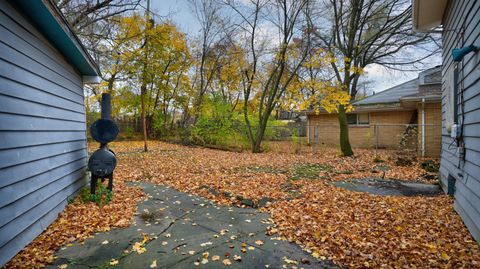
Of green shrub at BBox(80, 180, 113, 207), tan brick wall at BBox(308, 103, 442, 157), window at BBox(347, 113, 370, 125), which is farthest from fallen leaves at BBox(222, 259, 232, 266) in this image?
window at BBox(347, 113, 370, 125)

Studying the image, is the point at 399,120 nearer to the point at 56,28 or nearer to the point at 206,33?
the point at 206,33

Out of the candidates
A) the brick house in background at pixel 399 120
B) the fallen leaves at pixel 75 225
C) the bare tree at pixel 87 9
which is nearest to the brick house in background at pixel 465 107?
Answer: the fallen leaves at pixel 75 225

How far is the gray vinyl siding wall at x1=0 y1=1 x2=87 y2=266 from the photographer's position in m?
2.77

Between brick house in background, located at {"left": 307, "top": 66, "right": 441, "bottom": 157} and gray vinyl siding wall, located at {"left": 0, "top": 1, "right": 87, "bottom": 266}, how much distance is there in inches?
456

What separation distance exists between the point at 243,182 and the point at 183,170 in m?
2.45

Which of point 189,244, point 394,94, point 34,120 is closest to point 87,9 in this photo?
point 34,120

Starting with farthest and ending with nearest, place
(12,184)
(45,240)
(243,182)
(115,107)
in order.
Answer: (115,107) → (243,182) → (45,240) → (12,184)

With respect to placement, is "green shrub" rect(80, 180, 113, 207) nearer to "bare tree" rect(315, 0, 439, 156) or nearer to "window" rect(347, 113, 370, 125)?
"bare tree" rect(315, 0, 439, 156)

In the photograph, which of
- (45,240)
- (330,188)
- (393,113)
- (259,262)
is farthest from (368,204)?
(393,113)

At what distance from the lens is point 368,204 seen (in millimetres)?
4676

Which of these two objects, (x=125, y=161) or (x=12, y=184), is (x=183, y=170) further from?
(x=12, y=184)

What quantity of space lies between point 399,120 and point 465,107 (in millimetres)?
13032

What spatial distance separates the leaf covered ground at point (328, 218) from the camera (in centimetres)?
288

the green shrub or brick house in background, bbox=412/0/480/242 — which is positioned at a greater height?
brick house in background, bbox=412/0/480/242
